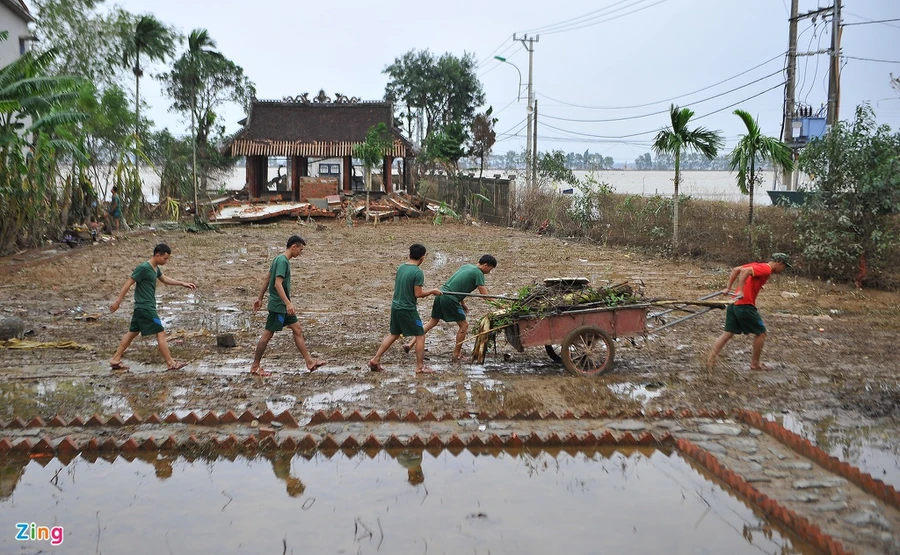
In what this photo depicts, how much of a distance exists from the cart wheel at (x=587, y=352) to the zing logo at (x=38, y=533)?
17.5 ft

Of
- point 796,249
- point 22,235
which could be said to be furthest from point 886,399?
point 22,235

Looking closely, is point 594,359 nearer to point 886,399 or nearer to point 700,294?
point 886,399

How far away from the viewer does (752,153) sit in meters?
17.4

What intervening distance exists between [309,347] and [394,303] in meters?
1.95

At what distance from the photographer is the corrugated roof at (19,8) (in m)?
26.0

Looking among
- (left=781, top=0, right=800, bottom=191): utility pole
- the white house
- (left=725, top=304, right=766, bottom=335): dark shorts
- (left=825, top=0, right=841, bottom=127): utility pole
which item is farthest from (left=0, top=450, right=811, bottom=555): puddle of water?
the white house

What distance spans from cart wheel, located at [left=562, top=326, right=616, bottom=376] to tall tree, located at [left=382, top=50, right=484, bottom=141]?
39.5m

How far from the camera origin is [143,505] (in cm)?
567

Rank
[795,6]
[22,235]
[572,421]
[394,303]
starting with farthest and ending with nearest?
[795,6] < [22,235] < [394,303] < [572,421]

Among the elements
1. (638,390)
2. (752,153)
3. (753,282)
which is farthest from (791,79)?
(638,390)

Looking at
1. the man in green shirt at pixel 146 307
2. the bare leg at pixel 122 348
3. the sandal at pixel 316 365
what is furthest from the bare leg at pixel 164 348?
the sandal at pixel 316 365

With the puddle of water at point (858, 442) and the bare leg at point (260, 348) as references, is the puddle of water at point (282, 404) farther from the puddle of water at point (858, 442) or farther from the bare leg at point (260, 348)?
the puddle of water at point (858, 442)

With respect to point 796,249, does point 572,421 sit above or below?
below

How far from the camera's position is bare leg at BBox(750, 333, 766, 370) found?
9141mm
